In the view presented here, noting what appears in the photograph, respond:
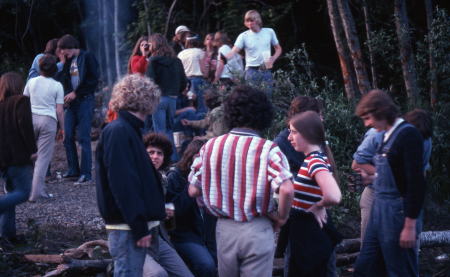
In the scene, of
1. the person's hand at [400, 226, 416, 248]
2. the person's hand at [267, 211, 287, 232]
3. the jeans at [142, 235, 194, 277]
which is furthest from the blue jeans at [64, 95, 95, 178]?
the person's hand at [400, 226, 416, 248]

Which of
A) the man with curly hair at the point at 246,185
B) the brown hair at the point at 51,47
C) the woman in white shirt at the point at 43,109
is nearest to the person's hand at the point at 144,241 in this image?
the man with curly hair at the point at 246,185

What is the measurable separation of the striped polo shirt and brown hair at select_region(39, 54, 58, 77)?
4869 millimetres

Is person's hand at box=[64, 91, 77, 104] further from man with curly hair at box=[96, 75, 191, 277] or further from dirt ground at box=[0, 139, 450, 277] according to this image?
man with curly hair at box=[96, 75, 191, 277]

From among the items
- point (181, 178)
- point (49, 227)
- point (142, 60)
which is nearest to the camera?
point (181, 178)

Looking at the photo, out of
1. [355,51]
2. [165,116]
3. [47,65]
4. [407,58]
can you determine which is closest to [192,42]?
[165,116]

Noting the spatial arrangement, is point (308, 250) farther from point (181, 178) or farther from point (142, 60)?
point (142, 60)

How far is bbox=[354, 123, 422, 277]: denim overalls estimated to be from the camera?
477cm

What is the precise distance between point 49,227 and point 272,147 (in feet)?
13.0

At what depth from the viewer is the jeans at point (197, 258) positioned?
5613 mm

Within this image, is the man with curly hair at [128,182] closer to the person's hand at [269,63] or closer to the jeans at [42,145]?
the jeans at [42,145]

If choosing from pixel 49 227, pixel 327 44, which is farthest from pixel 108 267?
pixel 327 44

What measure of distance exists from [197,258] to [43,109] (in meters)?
4.12

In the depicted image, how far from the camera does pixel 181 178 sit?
5680 millimetres

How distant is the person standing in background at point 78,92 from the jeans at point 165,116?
1016 mm
